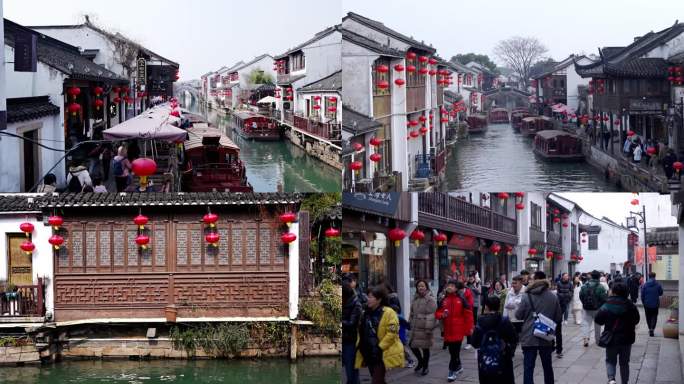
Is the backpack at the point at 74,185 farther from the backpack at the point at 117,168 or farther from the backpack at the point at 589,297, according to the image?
the backpack at the point at 589,297

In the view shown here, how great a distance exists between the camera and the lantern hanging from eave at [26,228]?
9.96m

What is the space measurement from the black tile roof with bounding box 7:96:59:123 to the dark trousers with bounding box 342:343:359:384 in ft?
8.88

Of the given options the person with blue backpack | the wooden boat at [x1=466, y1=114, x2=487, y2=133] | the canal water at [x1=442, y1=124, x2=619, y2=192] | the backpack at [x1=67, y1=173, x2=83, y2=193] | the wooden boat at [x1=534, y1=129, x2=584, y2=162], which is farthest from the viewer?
the backpack at [x1=67, y1=173, x2=83, y2=193]

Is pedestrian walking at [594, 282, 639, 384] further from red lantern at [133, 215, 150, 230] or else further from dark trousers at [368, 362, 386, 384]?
red lantern at [133, 215, 150, 230]

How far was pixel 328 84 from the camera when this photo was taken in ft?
17.8

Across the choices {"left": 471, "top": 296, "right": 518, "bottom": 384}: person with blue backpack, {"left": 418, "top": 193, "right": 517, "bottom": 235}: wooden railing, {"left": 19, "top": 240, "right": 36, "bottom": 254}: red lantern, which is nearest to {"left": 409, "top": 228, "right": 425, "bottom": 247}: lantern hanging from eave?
{"left": 418, "top": 193, "right": 517, "bottom": 235}: wooden railing

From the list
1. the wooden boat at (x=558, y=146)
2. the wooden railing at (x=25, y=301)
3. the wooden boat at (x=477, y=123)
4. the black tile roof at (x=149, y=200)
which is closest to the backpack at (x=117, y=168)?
the black tile roof at (x=149, y=200)

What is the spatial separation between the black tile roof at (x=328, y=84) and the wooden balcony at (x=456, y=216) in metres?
0.82

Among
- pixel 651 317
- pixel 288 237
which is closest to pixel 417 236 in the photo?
pixel 651 317

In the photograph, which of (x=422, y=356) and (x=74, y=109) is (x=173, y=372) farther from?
(x=422, y=356)

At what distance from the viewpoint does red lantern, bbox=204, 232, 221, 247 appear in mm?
10367

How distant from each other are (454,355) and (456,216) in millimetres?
809

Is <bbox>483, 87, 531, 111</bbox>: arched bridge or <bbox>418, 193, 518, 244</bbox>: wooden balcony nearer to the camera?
<bbox>483, 87, 531, 111</bbox>: arched bridge

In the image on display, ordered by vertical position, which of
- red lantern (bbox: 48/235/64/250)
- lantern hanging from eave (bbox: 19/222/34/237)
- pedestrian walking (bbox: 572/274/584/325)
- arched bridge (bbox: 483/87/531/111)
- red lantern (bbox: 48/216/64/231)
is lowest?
pedestrian walking (bbox: 572/274/584/325)
